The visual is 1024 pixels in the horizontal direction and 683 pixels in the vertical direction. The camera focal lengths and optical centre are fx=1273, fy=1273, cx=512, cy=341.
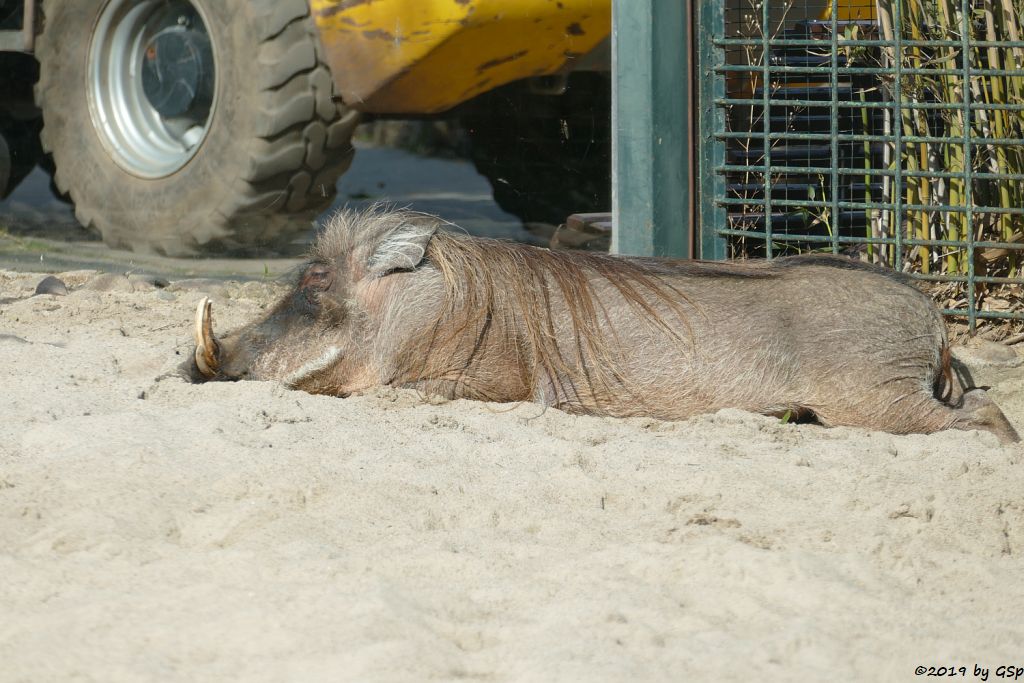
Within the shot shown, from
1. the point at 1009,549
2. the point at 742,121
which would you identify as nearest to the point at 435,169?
the point at 742,121

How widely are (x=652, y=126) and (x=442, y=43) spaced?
3.53 ft

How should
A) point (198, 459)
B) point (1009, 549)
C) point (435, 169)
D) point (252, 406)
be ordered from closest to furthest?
point (1009, 549) → point (198, 459) → point (252, 406) → point (435, 169)

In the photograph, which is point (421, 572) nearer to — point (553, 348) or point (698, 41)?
point (553, 348)

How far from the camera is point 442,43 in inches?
207

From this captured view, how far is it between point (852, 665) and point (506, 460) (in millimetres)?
1211

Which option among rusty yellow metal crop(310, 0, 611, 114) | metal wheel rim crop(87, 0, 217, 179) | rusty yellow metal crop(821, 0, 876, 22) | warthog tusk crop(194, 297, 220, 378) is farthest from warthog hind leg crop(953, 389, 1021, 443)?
metal wheel rim crop(87, 0, 217, 179)

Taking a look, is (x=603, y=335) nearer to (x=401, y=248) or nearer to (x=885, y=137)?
(x=401, y=248)

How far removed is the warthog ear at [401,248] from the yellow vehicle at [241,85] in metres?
1.54

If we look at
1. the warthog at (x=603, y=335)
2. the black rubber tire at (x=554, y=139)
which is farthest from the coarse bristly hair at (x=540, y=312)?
the black rubber tire at (x=554, y=139)

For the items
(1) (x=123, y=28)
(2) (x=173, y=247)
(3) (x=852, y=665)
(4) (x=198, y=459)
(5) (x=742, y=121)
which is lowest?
(3) (x=852, y=665)

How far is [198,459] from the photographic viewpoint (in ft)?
9.76

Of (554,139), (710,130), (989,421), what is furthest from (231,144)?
(989,421)

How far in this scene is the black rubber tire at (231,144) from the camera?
5.58 meters

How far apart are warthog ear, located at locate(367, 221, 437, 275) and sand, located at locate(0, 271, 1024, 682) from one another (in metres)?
0.43
